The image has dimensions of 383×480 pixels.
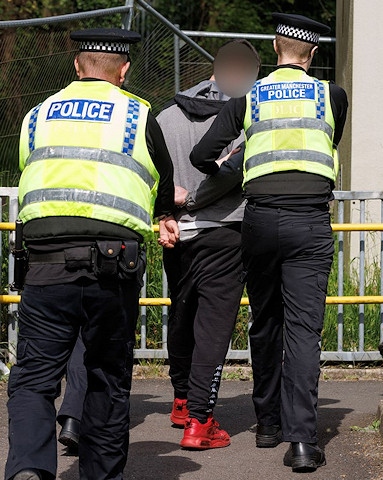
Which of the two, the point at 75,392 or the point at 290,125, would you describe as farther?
the point at 75,392

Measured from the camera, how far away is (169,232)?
18.9 ft

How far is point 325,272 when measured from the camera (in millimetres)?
5488

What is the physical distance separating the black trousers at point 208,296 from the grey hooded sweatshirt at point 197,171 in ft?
0.23

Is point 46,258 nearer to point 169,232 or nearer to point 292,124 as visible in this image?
point 169,232

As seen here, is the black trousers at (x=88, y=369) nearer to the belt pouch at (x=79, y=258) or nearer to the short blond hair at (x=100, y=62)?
the belt pouch at (x=79, y=258)

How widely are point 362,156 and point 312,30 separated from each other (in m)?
4.19

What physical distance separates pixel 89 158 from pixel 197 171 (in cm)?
154

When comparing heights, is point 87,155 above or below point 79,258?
above

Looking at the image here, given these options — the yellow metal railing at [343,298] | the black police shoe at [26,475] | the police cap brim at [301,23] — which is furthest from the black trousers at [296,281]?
the yellow metal railing at [343,298]

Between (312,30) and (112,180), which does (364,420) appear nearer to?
(312,30)

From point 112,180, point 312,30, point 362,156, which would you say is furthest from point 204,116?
point 362,156

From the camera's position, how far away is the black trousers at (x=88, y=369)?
4.44 m

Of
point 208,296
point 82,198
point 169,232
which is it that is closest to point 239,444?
point 208,296

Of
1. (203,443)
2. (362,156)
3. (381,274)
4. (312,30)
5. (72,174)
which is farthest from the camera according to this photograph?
(362,156)
